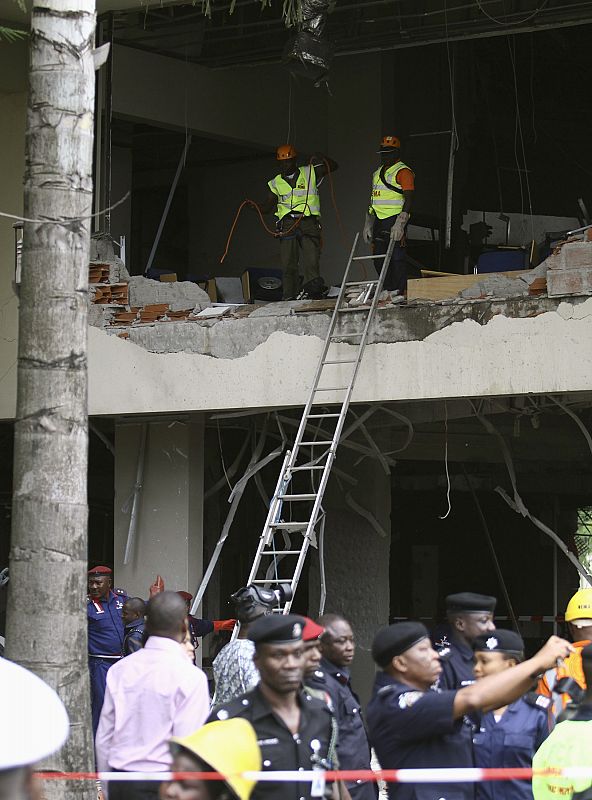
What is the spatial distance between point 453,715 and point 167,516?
812 centimetres

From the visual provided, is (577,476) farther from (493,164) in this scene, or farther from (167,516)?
(167,516)

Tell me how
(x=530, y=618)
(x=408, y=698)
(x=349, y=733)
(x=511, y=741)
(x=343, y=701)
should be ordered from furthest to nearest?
(x=530, y=618)
(x=343, y=701)
(x=349, y=733)
(x=511, y=741)
(x=408, y=698)

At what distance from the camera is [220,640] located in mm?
13539

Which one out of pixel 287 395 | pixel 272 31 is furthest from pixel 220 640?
pixel 272 31

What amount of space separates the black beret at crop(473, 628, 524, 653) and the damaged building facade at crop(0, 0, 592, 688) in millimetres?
5439

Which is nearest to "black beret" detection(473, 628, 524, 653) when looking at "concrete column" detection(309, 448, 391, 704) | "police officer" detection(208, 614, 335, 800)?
"police officer" detection(208, 614, 335, 800)

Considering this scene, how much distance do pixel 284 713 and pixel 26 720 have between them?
210cm

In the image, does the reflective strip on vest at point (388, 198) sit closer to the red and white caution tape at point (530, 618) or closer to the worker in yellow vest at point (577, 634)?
the worker in yellow vest at point (577, 634)

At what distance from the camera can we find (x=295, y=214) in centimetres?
1252

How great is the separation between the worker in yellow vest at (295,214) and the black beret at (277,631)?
28.3 ft

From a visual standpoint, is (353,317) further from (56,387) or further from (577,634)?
(56,387)

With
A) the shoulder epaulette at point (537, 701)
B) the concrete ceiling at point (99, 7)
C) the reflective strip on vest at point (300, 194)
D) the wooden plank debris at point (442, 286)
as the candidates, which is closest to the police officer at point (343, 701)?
the shoulder epaulette at point (537, 701)

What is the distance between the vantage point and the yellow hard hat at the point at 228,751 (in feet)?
9.96

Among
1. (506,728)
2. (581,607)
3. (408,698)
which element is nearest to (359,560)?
(581,607)
